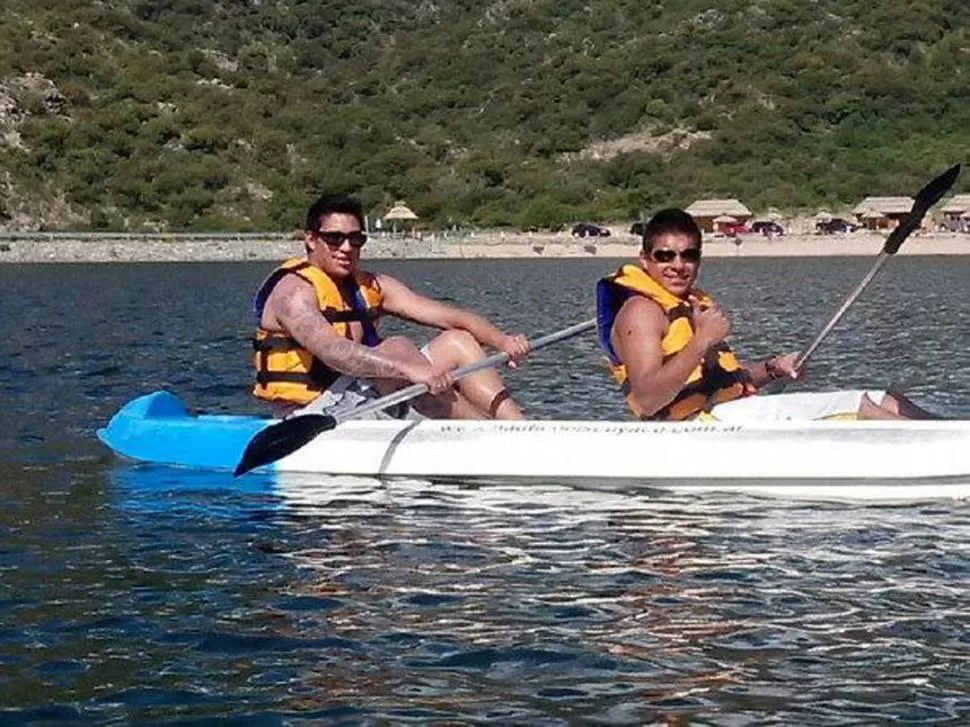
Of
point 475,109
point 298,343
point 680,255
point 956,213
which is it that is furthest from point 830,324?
point 475,109

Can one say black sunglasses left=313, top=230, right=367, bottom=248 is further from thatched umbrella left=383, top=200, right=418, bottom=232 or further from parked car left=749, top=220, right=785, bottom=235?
thatched umbrella left=383, top=200, right=418, bottom=232

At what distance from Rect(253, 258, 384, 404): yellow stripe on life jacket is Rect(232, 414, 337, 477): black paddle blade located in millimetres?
336

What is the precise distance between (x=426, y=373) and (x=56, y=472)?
Answer: 2892 mm

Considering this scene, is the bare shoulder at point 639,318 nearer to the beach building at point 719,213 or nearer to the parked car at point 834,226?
the parked car at point 834,226

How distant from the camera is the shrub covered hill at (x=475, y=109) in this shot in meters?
89.1

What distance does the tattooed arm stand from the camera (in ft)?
34.3

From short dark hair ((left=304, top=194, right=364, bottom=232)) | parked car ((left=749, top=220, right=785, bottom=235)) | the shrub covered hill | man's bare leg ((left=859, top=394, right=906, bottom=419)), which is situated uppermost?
the shrub covered hill

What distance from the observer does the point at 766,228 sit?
81.4 meters

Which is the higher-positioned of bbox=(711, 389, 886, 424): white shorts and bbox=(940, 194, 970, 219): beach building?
bbox=(940, 194, 970, 219): beach building

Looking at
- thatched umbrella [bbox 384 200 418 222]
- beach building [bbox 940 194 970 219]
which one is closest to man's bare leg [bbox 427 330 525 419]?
beach building [bbox 940 194 970 219]

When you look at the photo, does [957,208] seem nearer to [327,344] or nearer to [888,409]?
[888,409]

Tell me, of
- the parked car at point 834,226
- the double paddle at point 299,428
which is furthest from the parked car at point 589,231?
the double paddle at point 299,428

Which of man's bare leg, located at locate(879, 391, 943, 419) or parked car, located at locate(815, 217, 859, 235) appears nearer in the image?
man's bare leg, located at locate(879, 391, 943, 419)

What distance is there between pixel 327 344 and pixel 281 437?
27.9 inches
